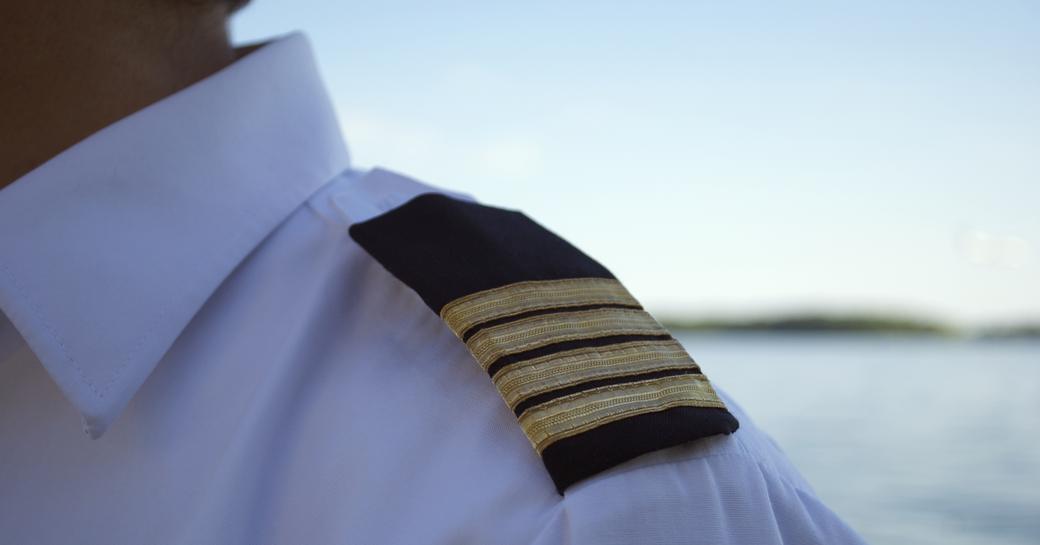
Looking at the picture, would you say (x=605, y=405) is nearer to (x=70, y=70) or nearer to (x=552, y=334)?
(x=552, y=334)

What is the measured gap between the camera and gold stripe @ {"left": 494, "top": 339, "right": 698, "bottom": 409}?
57cm

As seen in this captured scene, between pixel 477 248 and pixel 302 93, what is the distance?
0.38 metres

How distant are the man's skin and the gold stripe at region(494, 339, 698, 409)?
52cm

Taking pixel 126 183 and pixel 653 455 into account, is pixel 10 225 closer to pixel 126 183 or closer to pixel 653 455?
pixel 126 183

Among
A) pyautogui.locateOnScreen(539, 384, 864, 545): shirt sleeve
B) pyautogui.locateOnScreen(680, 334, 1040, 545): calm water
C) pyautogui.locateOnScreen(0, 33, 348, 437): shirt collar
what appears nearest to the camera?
pyautogui.locateOnScreen(539, 384, 864, 545): shirt sleeve

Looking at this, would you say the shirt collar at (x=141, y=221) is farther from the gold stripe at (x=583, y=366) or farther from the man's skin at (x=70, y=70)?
the gold stripe at (x=583, y=366)

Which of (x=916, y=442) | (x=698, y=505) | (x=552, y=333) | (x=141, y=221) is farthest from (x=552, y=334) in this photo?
(x=916, y=442)

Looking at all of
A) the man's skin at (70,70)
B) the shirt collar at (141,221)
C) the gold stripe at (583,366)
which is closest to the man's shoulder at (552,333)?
the gold stripe at (583,366)

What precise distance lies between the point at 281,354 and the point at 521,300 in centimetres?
22

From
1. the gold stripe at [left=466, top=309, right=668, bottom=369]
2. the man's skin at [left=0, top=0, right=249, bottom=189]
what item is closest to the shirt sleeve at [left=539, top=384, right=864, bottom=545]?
the gold stripe at [left=466, top=309, right=668, bottom=369]

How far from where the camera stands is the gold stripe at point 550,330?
1.93ft

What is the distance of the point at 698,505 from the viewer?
534 mm

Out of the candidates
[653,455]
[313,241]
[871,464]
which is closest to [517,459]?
[653,455]

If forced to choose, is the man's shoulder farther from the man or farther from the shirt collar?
the shirt collar
